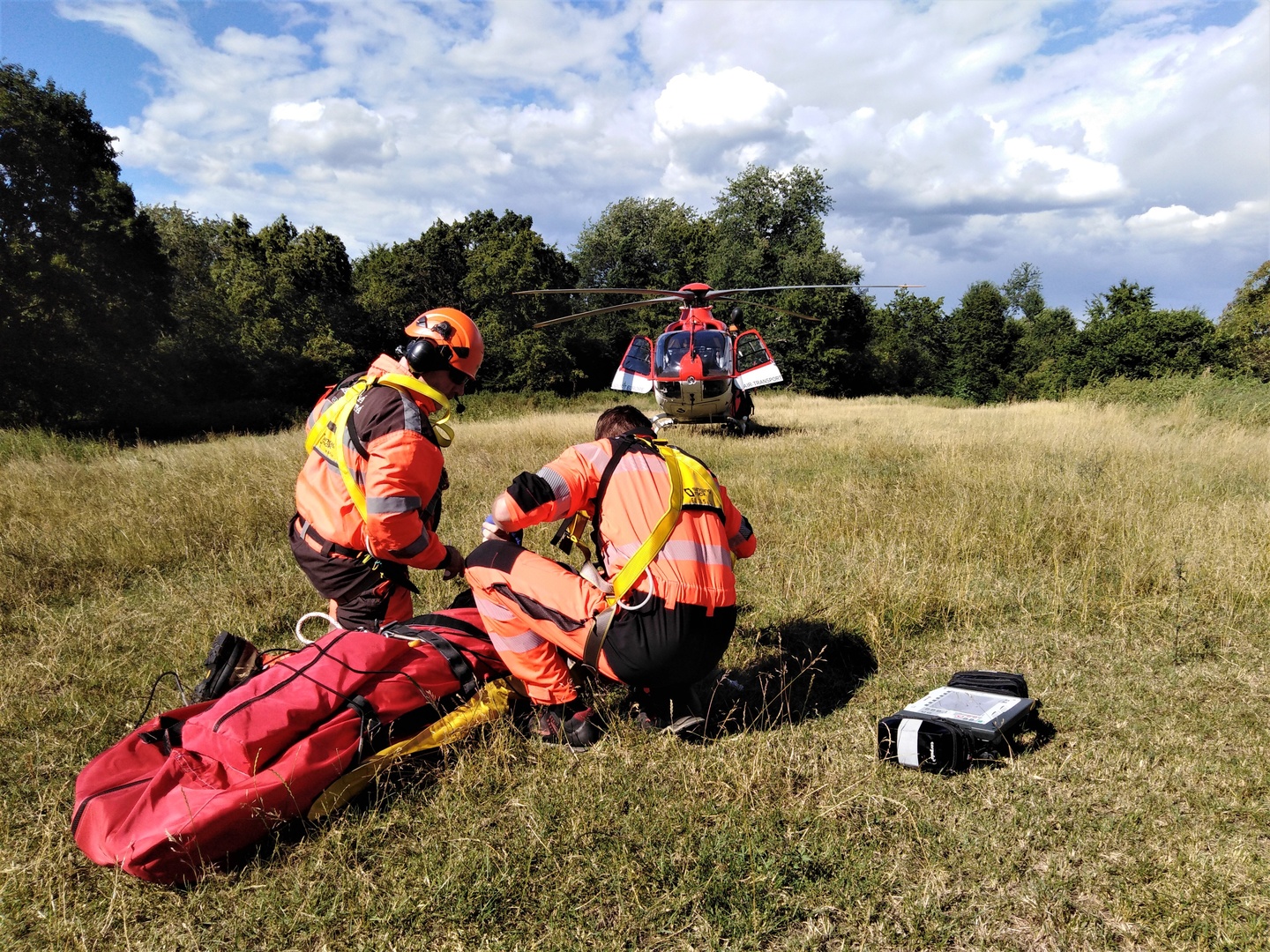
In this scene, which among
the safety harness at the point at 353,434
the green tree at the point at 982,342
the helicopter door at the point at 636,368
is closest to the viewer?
the safety harness at the point at 353,434

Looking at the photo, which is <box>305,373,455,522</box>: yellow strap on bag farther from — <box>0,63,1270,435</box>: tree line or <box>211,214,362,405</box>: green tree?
<box>211,214,362,405</box>: green tree

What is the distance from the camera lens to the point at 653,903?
95.3 inches

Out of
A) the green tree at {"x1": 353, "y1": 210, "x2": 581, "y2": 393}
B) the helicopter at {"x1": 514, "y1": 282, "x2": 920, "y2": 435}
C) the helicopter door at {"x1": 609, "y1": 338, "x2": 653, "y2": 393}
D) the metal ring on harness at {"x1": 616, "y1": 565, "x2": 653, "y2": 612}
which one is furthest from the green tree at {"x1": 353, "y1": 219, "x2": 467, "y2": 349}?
the metal ring on harness at {"x1": 616, "y1": 565, "x2": 653, "y2": 612}

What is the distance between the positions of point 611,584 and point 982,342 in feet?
157

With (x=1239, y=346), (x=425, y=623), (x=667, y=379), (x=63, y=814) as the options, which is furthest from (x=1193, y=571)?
(x=1239, y=346)

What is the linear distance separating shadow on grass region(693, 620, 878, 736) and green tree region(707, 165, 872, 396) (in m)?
40.1

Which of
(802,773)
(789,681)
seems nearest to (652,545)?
(802,773)

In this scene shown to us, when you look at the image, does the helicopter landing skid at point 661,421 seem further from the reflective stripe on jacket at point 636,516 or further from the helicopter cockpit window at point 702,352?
the reflective stripe on jacket at point 636,516

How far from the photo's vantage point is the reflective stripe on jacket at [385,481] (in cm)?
328

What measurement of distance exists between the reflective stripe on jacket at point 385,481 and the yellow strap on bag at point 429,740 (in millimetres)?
720

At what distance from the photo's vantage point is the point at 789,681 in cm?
409

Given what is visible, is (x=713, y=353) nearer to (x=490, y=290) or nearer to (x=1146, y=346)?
(x=1146, y=346)

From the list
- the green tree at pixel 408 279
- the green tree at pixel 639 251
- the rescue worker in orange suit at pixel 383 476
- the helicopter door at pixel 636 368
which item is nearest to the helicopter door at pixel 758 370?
the helicopter door at pixel 636 368

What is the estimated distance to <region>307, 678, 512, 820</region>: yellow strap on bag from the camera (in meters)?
2.83
